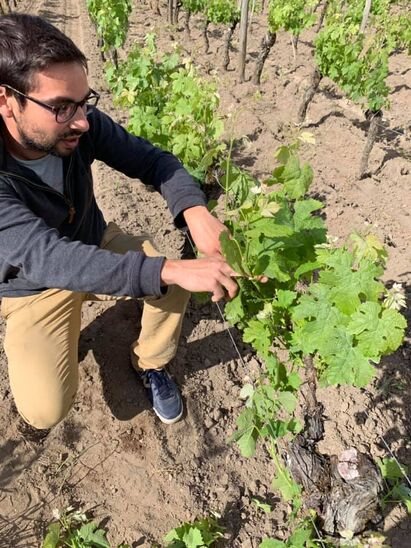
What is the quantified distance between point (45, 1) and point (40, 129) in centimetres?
1582

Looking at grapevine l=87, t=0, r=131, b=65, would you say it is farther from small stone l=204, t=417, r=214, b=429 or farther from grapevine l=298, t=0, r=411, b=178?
small stone l=204, t=417, r=214, b=429

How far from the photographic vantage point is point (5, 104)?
6.00ft

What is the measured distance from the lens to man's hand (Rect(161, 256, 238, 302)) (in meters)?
1.63

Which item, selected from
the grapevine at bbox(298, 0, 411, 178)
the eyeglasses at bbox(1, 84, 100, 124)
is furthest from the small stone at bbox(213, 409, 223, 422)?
the grapevine at bbox(298, 0, 411, 178)

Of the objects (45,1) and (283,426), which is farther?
(45,1)

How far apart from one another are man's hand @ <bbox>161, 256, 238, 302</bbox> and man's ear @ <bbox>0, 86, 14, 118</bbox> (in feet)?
2.97

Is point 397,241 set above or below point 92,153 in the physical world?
below

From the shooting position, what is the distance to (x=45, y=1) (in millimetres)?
14695

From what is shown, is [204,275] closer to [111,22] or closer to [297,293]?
[297,293]

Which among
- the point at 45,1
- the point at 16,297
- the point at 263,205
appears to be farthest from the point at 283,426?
the point at 45,1

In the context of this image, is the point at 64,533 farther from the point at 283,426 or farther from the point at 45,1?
the point at 45,1

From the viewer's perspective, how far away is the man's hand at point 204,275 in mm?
1627

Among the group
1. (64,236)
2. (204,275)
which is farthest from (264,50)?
A: (204,275)

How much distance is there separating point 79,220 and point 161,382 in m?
1.05
